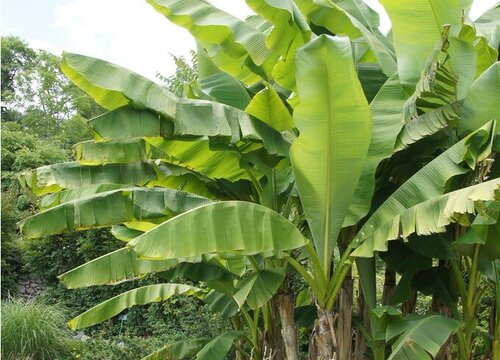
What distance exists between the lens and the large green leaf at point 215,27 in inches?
189

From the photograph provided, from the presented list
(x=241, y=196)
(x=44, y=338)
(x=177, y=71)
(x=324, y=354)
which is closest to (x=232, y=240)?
(x=324, y=354)

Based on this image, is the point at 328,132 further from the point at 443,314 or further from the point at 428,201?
the point at 443,314

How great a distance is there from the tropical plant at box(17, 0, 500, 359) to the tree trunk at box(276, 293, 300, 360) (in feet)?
0.04

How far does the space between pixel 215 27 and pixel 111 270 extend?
2.21 metres

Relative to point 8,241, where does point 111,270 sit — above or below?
below

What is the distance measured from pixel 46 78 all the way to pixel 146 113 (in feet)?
67.0

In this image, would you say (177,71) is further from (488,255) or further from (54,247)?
(488,255)

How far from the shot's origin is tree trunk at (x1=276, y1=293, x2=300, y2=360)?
197 inches

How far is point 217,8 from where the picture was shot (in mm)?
5035

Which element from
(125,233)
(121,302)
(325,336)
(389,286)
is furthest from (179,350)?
(389,286)

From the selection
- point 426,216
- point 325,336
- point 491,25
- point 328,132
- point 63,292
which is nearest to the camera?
point 426,216

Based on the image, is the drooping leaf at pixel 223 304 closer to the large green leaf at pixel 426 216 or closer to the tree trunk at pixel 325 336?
the tree trunk at pixel 325 336

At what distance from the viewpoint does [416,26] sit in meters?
4.59

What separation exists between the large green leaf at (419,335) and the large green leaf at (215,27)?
2.36 m
